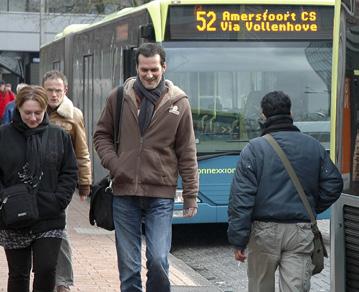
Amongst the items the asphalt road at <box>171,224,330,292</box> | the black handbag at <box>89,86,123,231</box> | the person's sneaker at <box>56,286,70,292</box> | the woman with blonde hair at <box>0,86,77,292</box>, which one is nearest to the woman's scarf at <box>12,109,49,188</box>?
the woman with blonde hair at <box>0,86,77,292</box>

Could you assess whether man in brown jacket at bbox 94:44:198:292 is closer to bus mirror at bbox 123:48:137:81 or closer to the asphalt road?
the asphalt road

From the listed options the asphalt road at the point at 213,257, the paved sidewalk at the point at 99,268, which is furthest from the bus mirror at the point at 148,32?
the asphalt road at the point at 213,257

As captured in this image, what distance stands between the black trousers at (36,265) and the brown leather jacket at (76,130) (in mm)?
1172

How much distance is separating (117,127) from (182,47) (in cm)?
519

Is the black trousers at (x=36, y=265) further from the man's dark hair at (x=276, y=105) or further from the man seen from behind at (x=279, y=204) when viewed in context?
the man's dark hair at (x=276, y=105)

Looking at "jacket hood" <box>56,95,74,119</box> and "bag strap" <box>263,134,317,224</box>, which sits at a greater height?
"jacket hood" <box>56,95,74,119</box>

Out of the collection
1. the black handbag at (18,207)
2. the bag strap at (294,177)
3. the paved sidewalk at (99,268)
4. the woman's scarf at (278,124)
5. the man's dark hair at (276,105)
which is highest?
the man's dark hair at (276,105)

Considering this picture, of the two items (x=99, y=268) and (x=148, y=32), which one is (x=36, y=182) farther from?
(x=148, y=32)

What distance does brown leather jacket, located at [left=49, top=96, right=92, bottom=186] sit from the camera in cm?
753

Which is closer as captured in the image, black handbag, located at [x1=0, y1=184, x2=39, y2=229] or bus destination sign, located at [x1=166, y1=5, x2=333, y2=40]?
black handbag, located at [x1=0, y1=184, x2=39, y2=229]

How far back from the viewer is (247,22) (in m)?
11.8

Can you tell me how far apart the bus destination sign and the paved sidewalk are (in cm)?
260

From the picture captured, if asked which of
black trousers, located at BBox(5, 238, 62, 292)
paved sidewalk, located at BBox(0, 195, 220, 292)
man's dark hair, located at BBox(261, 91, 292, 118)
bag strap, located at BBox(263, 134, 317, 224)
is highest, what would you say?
man's dark hair, located at BBox(261, 91, 292, 118)

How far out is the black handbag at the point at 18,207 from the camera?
612 centimetres
